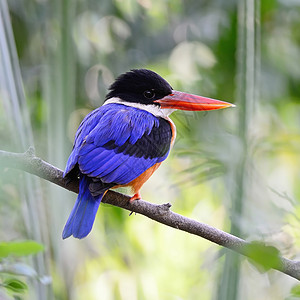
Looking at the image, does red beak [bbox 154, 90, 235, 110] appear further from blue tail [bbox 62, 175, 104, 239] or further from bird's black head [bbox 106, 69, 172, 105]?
blue tail [bbox 62, 175, 104, 239]

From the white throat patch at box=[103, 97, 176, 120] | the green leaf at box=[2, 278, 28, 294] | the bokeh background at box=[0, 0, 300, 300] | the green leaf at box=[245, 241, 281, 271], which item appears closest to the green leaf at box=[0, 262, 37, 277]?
the green leaf at box=[2, 278, 28, 294]

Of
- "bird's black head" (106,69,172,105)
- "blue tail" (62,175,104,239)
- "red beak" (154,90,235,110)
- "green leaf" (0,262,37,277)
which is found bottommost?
"blue tail" (62,175,104,239)

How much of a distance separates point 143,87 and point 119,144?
425mm

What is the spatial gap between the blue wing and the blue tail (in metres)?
0.06

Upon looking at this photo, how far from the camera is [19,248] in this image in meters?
1.27

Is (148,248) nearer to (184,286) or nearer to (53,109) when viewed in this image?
(184,286)

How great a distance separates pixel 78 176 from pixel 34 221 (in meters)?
0.26

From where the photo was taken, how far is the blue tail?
1.61 metres

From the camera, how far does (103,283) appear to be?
334 cm

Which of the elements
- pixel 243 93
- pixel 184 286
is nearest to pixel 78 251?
pixel 184 286

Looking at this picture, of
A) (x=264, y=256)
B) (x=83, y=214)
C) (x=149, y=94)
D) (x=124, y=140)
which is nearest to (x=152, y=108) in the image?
(x=149, y=94)

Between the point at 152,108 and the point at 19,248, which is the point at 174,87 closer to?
the point at 152,108

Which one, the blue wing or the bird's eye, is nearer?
the blue wing

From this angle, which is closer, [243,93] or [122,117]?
[243,93]
